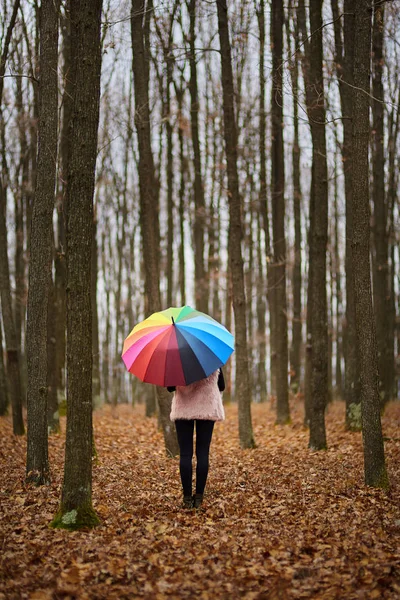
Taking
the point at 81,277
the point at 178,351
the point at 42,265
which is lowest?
the point at 178,351

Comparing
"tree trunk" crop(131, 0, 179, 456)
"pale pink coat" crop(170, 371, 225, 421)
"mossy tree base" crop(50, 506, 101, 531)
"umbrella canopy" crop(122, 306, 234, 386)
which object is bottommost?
"mossy tree base" crop(50, 506, 101, 531)

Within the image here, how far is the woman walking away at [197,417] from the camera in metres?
7.18

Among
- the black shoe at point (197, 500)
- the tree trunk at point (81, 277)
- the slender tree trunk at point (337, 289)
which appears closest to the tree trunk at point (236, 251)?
the black shoe at point (197, 500)

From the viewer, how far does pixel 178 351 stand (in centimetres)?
680

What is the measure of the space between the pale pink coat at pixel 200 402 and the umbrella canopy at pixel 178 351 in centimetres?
50

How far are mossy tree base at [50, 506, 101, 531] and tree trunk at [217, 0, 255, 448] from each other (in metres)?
6.33

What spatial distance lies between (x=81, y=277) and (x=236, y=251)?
655 cm

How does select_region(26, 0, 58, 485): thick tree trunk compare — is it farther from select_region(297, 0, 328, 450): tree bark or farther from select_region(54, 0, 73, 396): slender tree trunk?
select_region(54, 0, 73, 396): slender tree trunk

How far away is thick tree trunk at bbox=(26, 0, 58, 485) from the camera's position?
8328 millimetres

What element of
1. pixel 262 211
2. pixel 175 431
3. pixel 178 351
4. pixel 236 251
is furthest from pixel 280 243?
pixel 178 351

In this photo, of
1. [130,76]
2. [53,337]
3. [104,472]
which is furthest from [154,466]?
[130,76]

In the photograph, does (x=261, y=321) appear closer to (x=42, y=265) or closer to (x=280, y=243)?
(x=280, y=243)

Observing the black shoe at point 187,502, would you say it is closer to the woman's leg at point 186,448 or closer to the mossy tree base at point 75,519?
the woman's leg at point 186,448

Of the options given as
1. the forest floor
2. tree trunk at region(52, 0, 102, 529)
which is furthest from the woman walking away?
tree trunk at region(52, 0, 102, 529)
